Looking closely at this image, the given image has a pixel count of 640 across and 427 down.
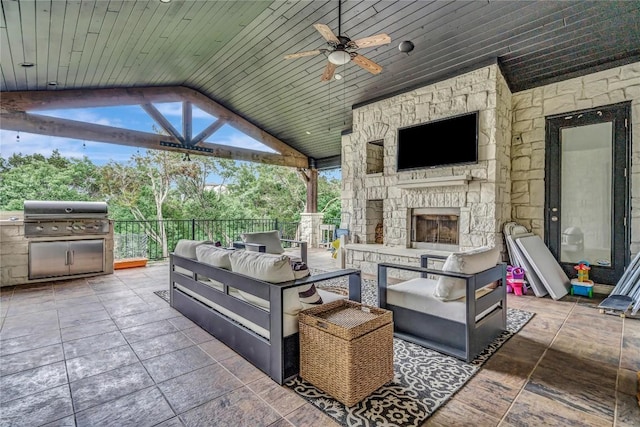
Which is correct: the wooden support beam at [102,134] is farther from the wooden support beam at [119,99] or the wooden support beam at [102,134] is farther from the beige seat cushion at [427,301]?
the beige seat cushion at [427,301]

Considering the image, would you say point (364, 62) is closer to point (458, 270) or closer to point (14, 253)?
point (458, 270)

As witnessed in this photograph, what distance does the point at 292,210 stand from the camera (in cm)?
1268

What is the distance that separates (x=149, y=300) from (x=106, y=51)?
3.47 m

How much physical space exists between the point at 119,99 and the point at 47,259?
3.09 m

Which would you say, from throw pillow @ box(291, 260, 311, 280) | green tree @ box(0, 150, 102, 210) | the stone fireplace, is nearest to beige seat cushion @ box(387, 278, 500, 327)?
throw pillow @ box(291, 260, 311, 280)

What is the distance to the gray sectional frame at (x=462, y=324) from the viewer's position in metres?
2.33

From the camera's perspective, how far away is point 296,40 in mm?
4730

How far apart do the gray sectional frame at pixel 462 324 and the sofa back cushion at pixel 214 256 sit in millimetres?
1351

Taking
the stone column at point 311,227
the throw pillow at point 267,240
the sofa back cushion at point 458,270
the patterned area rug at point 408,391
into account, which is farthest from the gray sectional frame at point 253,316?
the stone column at point 311,227

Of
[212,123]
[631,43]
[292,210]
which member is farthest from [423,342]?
[292,210]

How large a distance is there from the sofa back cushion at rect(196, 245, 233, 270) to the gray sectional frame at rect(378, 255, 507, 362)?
1.35 m

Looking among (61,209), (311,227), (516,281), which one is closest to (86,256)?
(61,209)

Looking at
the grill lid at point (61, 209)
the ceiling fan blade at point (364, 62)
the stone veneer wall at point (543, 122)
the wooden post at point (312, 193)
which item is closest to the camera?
the ceiling fan blade at point (364, 62)

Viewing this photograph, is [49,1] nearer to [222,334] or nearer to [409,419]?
[222,334]
